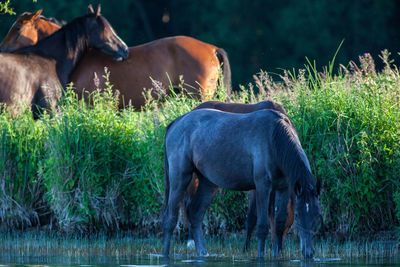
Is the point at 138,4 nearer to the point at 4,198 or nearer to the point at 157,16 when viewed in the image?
the point at 157,16

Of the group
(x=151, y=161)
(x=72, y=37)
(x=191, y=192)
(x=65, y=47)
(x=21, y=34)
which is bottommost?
(x=191, y=192)

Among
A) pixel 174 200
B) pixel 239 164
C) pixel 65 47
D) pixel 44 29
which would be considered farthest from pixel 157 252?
pixel 44 29

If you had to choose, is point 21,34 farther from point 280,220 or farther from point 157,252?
point 280,220

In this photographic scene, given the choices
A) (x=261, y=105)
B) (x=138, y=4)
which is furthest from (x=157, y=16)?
(x=261, y=105)

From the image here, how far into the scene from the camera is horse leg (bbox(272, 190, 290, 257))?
6.67 meters

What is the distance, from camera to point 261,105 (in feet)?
25.7

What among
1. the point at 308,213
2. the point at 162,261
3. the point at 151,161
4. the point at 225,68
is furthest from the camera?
the point at 225,68

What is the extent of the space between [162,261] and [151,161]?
2499 mm

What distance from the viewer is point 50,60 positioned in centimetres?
1194

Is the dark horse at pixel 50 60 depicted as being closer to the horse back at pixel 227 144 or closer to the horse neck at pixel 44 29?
the horse neck at pixel 44 29

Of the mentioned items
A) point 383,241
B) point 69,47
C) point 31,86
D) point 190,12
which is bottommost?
point 383,241

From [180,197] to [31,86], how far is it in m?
5.05

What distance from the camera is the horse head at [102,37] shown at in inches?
489

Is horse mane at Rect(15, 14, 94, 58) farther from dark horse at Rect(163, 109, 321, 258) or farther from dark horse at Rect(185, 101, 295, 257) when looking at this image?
dark horse at Rect(163, 109, 321, 258)
